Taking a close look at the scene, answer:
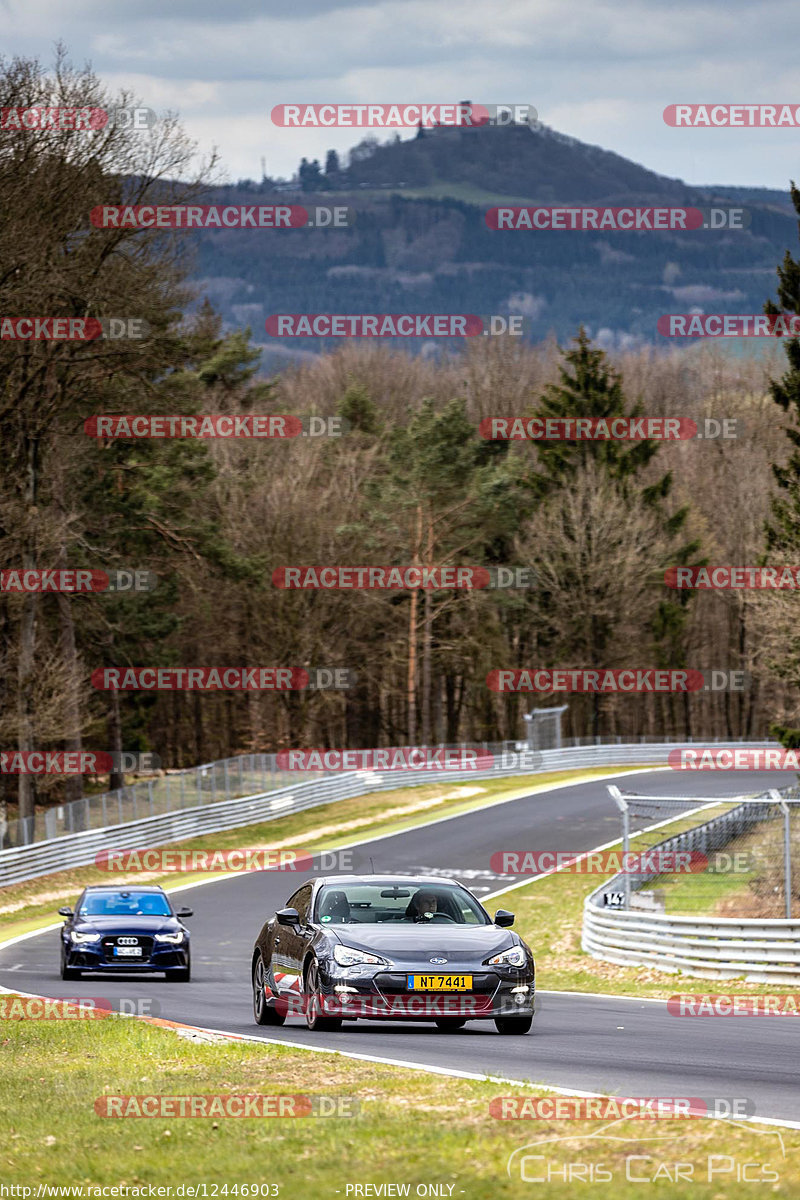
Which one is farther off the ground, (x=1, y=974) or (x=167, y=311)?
(x=167, y=311)

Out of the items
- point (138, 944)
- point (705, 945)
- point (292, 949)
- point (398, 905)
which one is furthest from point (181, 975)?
point (398, 905)

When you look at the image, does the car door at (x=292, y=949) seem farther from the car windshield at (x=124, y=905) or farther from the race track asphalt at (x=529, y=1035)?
the car windshield at (x=124, y=905)

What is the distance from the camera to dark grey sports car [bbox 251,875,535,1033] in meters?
13.2

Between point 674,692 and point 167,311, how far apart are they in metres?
44.9

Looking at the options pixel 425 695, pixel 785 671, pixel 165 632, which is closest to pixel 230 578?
pixel 165 632

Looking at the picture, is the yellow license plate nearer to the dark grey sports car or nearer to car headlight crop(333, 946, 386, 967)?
the dark grey sports car

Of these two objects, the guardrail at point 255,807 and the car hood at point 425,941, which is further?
the guardrail at point 255,807

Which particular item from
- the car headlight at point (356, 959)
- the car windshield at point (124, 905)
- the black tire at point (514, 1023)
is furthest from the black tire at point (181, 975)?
the car headlight at point (356, 959)

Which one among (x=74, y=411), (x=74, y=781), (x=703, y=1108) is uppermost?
(x=74, y=411)

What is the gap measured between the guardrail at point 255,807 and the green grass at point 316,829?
303 millimetres

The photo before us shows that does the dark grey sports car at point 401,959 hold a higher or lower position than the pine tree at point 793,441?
lower

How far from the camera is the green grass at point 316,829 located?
3750 cm

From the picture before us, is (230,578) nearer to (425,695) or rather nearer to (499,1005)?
(425,695)

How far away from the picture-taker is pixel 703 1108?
8.78m
